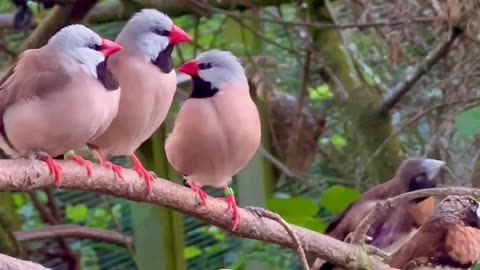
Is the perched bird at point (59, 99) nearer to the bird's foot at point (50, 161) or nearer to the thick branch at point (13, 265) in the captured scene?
the bird's foot at point (50, 161)

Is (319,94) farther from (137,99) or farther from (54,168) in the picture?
(54,168)

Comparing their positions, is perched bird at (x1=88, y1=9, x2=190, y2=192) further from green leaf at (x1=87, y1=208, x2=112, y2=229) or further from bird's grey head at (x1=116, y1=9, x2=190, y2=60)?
green leaf at (x1=87, y1=208, x2=112, y2=229)

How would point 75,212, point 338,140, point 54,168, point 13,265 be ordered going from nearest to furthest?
point 13,265 < point 54,168 < point 75,212 < point 338,140

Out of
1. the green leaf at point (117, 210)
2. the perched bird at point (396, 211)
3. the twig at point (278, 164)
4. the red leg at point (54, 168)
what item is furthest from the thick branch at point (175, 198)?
the green leaf at point (117, 210)

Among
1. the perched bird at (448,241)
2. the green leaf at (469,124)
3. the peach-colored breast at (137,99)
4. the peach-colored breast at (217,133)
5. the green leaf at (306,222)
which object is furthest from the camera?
the green leaf at (306,222)

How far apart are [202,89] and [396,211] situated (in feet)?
2.01

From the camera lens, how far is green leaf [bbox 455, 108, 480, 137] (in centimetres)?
151

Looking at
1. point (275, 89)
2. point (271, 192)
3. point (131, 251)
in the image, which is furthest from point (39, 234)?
point (275, 89)

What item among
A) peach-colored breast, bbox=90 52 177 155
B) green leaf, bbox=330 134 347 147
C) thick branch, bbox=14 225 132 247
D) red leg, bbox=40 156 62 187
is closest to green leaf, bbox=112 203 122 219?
thick branch, bbox=14 225 132 247

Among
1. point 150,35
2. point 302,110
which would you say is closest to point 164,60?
point 150,35

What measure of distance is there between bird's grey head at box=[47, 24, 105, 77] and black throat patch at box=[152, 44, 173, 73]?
3.8 inches

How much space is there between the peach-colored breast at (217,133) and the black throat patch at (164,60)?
0.32 ft

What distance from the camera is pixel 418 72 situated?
2000 millimetres

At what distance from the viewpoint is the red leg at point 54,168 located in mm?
1100
